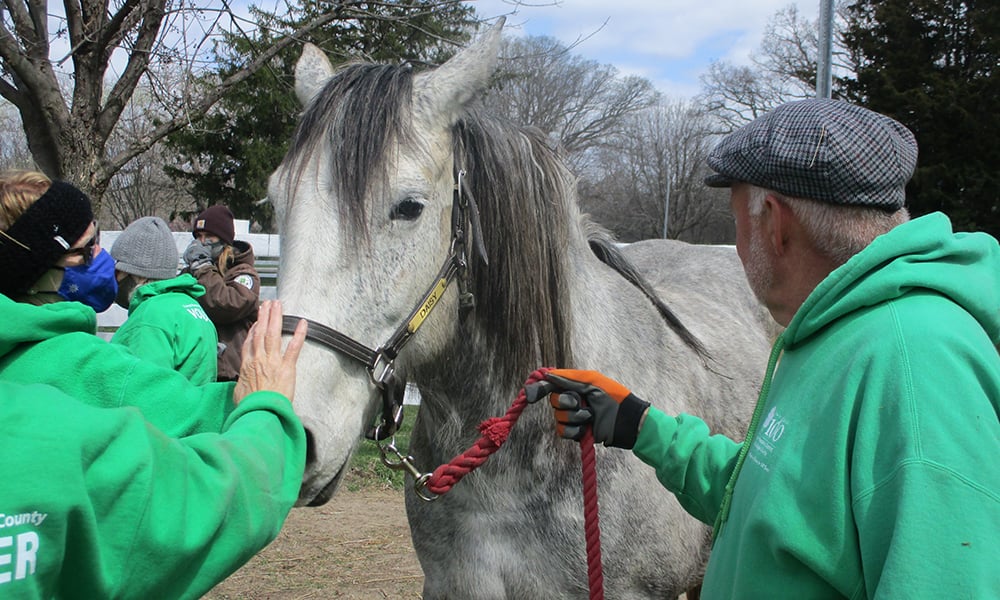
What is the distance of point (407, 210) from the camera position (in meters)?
1.92

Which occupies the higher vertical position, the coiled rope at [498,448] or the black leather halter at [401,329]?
the black leather halter at [401,329]

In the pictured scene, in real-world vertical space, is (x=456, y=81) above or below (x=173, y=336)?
above

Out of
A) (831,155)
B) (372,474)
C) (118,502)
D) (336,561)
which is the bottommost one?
(372,474)

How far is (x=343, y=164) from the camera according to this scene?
6.09 feet

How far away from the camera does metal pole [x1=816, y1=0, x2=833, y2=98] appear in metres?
4.85

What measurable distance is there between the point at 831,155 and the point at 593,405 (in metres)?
0.91

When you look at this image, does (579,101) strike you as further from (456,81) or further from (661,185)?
(456,81)

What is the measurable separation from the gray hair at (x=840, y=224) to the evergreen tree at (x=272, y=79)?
4.56 feet

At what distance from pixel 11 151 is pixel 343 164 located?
935 inches

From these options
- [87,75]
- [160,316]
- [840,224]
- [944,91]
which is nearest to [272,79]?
[87,75]

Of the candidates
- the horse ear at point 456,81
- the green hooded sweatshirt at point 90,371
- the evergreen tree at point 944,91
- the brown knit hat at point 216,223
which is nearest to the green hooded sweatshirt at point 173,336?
the green hooded sweatshirt at point 90,371

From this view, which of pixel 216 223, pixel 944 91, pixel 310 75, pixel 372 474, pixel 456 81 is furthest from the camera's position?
pixel 944 91

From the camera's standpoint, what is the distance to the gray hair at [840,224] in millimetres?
1305

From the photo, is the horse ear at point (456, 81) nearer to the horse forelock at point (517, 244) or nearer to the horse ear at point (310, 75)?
the horse forelock at point (517, 244)
